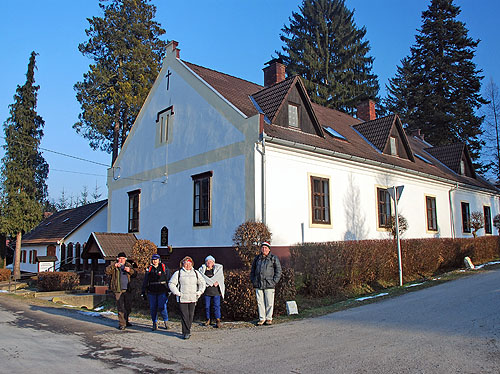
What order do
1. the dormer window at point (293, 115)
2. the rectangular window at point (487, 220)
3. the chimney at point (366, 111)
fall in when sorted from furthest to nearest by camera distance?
the chimney at point (366, 111)
the rectangular window at point (487, 220)
the dormer window at point (293, 115)

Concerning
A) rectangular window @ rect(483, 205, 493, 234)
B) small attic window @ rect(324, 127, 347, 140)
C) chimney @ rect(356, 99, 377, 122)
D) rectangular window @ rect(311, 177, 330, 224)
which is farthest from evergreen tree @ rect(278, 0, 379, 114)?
rectangular window @ rect(311, 177, 330, 224)

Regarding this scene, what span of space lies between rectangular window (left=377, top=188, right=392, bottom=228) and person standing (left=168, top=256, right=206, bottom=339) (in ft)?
41.1

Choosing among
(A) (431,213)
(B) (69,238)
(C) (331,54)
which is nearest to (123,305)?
(A) (431,213)

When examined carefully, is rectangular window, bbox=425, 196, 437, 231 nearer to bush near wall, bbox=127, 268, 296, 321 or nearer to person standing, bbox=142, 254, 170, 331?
bush near wall, bbox=127, 268, 296, 321

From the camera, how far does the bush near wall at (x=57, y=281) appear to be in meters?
19.6

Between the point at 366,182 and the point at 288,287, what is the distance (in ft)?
30.6

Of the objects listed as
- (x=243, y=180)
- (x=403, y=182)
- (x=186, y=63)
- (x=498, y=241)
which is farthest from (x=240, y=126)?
(x=498, y=241)

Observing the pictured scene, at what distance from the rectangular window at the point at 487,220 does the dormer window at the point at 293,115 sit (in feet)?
57.9

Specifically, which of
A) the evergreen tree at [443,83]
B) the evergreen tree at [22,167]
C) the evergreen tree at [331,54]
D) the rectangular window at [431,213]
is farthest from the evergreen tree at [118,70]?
the evergreen tree at [443,83]

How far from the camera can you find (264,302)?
9195 mm

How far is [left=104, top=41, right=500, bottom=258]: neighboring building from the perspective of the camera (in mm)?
14289

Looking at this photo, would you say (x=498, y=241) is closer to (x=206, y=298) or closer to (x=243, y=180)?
(x=243, y=180)

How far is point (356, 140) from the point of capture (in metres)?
20.8

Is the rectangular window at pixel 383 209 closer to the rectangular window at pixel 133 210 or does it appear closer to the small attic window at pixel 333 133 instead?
the small attic window at pixel 333 133
